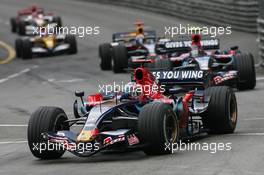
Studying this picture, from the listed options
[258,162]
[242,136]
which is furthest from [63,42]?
[258,162]

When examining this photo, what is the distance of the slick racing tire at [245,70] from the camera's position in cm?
2112

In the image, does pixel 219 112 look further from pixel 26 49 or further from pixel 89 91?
pixel 26 49

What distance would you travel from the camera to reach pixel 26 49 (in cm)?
3306

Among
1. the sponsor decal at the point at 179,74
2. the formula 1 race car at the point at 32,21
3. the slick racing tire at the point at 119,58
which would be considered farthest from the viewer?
the formula 1 race car at the point at 32,21

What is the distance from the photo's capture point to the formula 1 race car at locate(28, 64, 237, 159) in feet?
40.6

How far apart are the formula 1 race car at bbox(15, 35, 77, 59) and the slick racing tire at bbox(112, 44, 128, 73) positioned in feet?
23.1

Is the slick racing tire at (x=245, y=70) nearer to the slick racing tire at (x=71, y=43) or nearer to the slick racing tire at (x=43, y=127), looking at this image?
the slick racing tire at (x=43, y=127)

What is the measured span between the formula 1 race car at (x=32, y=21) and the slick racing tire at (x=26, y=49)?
2744 mm

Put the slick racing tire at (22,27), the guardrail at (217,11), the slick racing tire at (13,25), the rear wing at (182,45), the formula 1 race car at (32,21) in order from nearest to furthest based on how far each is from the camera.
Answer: the rear wing at (182,45) < the guardrail at (217,11) < the formula 1 race car at (32,21) < the slick racing tire at (22,27) < the slick racing tire at (13,25)

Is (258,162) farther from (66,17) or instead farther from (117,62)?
(66,17)

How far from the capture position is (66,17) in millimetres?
→ 46188
